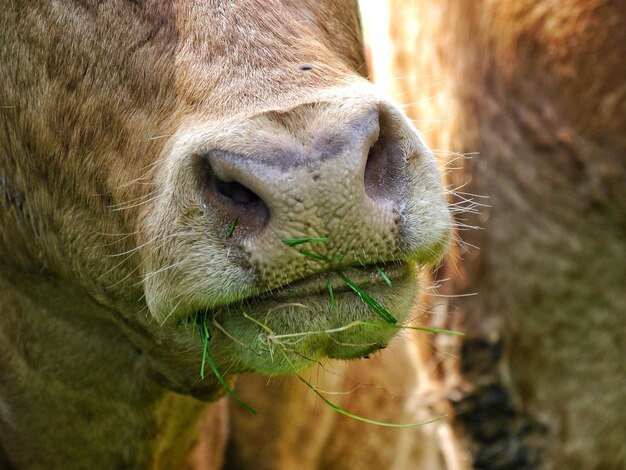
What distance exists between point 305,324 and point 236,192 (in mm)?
364

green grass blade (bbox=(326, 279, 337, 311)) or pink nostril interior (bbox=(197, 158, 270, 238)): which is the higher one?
pink nostril interior (bbox=(197, 158, 270, 238))

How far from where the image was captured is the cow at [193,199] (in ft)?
7.63

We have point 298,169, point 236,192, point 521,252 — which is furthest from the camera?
point 521,252

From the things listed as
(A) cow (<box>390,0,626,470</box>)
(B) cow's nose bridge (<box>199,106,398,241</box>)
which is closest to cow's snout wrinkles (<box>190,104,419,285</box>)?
(B) cow's nose bridge (<box>199,106,398,241</box>)

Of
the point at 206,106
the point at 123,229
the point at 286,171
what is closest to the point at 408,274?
the point at 286,171

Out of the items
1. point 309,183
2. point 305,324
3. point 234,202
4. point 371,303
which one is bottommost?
point 305,324

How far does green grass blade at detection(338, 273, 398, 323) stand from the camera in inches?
94.8

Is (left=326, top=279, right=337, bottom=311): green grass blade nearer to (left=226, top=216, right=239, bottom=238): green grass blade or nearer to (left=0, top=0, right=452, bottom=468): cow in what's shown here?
(left=0, top=0, right=452, bottom=468): cow

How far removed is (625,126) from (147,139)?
11.7 feet

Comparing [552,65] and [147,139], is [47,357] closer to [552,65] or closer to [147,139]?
[147,139]

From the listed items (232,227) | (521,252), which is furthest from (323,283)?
(521,252)

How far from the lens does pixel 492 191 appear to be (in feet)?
19.4

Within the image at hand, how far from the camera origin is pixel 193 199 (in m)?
2.40

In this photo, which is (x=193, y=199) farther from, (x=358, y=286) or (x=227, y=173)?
(x=358, y=286)
